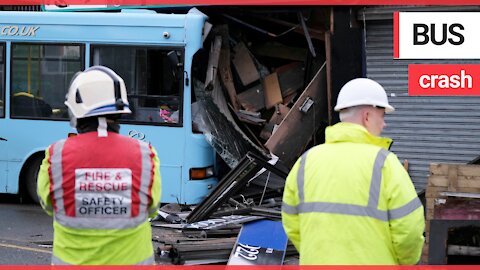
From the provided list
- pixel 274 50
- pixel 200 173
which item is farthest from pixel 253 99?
pixel 200 173

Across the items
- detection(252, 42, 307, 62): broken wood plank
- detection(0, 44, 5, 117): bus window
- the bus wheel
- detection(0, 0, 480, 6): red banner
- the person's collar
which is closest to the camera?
the person's collar

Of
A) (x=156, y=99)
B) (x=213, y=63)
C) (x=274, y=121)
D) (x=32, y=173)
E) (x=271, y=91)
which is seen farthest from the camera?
(x=271, y=91)

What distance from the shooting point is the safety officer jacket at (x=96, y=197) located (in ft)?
11.6

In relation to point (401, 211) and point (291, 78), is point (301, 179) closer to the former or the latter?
point (401, 211)

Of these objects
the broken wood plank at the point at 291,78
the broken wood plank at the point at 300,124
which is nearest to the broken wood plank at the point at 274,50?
the broken wood plank at the point at 291,78

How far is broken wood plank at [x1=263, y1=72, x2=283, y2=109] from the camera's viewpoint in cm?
1189

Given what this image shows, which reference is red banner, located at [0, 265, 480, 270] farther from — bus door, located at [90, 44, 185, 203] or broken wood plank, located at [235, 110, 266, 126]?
broken wood plank, located at [235, 110, 266, 126]

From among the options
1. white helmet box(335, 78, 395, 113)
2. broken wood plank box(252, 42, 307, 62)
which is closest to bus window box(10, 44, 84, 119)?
broken wood plank box(252, 42, 307, 62)

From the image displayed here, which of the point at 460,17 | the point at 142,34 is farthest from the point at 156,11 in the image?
the point at 460,17

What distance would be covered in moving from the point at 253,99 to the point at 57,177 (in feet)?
27.7

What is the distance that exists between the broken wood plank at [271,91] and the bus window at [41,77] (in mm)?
2765

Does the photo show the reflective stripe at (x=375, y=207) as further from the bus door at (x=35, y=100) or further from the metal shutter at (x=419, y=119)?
the bus door at (x=35, y=100)

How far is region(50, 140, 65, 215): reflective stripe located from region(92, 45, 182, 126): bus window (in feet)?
23.3

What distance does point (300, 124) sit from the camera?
1116 centimetres
